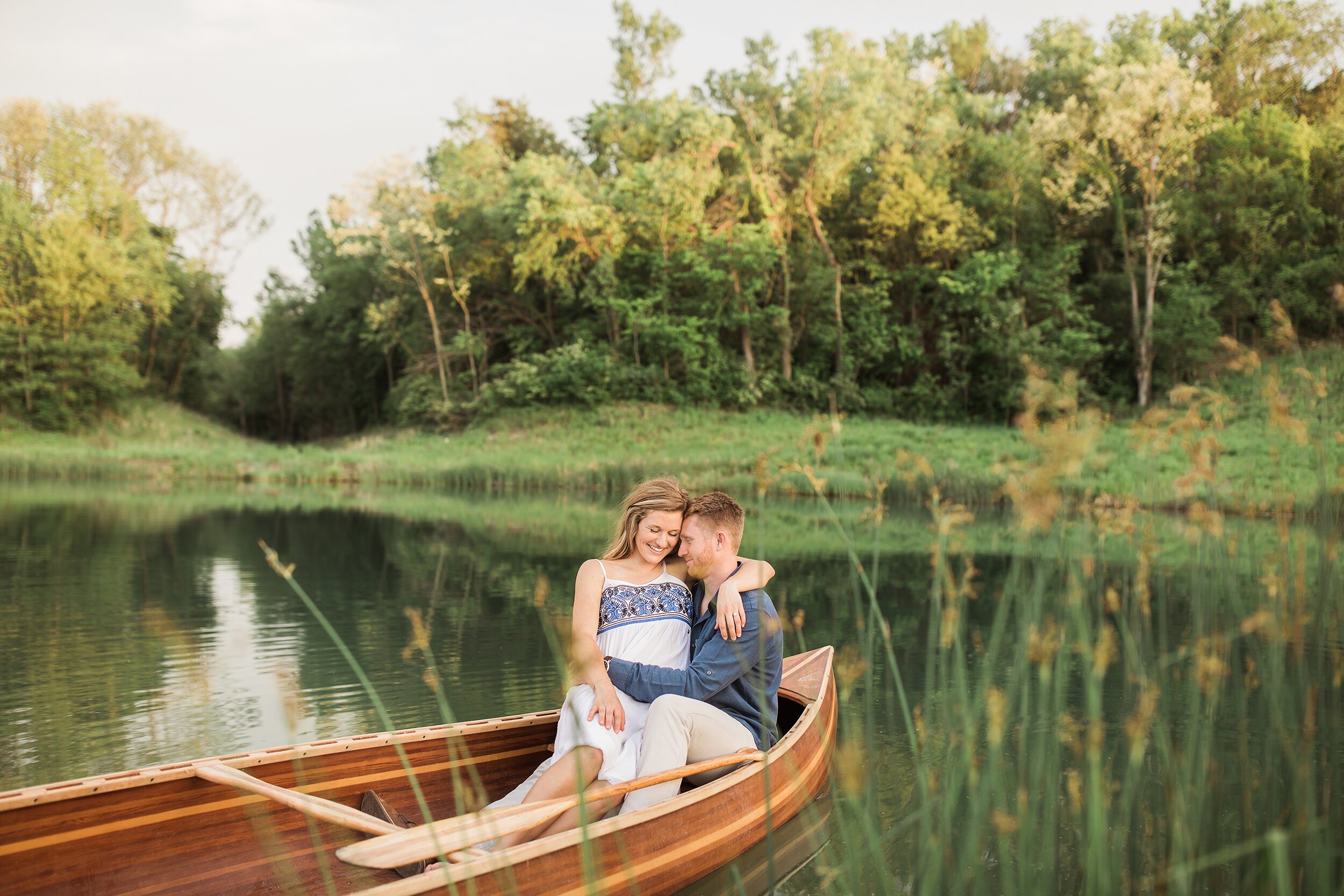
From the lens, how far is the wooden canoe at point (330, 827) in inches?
84.1

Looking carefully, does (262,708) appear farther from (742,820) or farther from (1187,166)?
(1187,166)

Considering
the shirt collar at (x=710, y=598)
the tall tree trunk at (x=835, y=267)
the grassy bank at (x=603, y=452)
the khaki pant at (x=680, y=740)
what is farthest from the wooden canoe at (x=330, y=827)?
the tall tree trunk at (x=835, y=267)

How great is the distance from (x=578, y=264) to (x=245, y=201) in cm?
1262

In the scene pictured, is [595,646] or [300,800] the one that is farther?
[595,646]

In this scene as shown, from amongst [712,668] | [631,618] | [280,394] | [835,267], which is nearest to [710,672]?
[712,668]

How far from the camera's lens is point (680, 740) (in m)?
2.72

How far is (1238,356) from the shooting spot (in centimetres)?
205

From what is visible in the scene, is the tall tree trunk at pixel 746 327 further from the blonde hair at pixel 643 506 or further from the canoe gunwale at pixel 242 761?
the canoe gunwale at pixel 242 761

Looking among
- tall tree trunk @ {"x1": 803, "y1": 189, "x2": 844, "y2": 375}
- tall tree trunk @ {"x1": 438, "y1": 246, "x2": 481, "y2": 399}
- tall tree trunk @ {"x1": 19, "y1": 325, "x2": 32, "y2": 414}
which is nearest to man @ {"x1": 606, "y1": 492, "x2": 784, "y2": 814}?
tall tree trunk @ {"x1": 803, "y1": 189, "x2": 844, "y2": 375}

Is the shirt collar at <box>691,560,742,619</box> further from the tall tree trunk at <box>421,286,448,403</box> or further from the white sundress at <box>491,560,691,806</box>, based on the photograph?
the tall tree trunk at <box>421,286,448,403</box>

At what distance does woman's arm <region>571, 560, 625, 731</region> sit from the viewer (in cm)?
271

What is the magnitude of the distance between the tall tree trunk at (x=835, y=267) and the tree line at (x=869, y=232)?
101 mm

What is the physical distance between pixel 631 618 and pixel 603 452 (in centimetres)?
1806

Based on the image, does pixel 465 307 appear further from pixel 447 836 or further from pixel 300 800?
pixel 447 836
